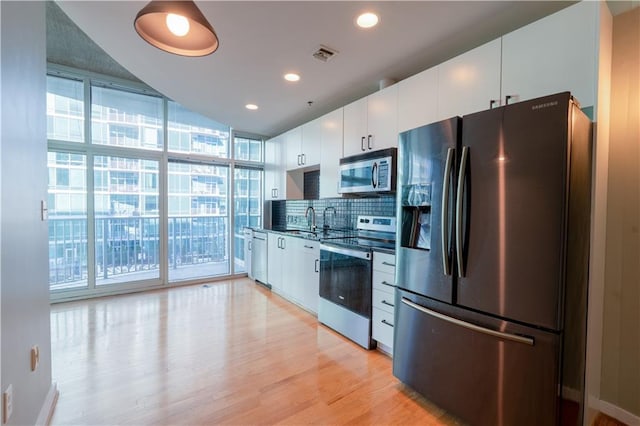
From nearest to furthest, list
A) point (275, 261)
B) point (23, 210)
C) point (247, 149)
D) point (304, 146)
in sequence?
point (23, 210), point (304, 146), point (275, 261), point (247, 149)

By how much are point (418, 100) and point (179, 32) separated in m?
1.91

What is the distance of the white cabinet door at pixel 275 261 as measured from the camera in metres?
4.09

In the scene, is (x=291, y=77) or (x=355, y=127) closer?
(x=291, y=77)

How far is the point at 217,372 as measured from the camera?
87.6 inches

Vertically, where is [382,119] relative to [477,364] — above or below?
above

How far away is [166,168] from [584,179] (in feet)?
16.0

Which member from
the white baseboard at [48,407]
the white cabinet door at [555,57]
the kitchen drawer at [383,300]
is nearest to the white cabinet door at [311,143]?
the kitchen drawer at [383,300]

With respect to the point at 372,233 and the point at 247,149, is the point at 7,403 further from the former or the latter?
the point at 247,149

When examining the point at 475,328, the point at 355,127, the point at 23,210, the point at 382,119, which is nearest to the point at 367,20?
the point at 382,119

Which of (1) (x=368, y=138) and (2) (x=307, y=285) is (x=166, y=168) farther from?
(1) (x=368, y=138)

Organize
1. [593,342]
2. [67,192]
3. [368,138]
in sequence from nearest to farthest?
→ [593,342] → [368,138] → [67,192]

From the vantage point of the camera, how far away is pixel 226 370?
2254mm

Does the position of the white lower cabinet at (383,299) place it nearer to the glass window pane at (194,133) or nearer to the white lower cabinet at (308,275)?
the white lower cabinet at (308,275)

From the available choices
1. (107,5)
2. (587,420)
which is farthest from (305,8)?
(587,420)
